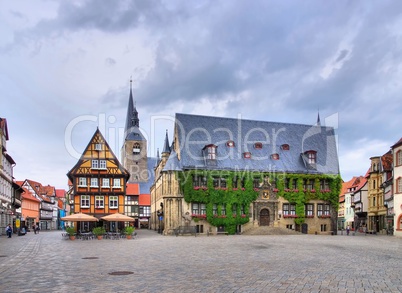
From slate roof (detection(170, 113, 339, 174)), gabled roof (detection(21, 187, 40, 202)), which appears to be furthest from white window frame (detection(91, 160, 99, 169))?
gabled roof (detection(21, 187, 40, 202))

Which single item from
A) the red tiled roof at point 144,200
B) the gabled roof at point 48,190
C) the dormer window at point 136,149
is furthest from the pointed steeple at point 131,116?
the red tiled roof at point 144,200

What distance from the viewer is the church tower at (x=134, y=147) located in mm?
123438

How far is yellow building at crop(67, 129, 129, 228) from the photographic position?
5622 centimetres

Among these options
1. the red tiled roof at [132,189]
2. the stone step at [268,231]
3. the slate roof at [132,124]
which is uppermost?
the slate roof at [132,124]

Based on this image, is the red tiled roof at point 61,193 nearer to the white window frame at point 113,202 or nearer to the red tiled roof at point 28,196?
the red tiled roof at point 28,196

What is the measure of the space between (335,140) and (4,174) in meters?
47.6

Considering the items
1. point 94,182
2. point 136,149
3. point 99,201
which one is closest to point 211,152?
point 94,182

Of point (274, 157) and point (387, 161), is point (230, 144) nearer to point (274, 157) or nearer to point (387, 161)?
point (274, 157)

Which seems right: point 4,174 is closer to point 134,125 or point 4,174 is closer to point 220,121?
point 220,121

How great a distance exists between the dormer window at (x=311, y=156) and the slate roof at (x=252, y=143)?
1.85 feet

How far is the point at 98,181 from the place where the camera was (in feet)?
187

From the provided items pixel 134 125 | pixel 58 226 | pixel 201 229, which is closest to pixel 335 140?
pixel 201 229

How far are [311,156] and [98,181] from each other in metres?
30.1

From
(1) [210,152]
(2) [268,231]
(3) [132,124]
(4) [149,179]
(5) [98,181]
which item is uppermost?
(3) [132,124]
